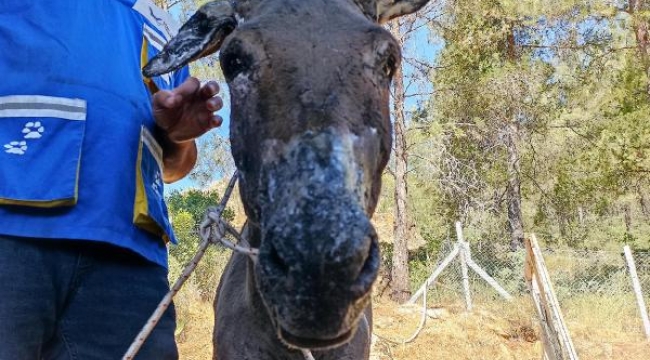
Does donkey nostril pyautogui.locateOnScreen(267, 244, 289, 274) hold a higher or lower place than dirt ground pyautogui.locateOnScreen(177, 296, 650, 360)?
higher

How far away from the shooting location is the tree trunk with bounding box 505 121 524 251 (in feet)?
64.9

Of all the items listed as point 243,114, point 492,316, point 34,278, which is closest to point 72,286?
point 34,278

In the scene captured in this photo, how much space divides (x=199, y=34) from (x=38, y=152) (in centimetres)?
82

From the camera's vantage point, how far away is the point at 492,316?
14.9 meters

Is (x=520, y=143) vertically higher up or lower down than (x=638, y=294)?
higher up

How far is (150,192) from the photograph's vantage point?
118 inches

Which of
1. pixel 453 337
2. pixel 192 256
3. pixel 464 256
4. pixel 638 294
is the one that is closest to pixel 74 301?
pixel 453 337

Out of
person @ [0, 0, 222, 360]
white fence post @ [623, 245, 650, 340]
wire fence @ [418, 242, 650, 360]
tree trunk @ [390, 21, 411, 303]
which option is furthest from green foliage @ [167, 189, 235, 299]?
person @ [0, 0, 222, 360]

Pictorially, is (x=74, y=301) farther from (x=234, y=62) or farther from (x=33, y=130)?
(x=234, y=62)

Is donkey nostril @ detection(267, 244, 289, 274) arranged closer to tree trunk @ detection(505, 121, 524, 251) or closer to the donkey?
the donkey

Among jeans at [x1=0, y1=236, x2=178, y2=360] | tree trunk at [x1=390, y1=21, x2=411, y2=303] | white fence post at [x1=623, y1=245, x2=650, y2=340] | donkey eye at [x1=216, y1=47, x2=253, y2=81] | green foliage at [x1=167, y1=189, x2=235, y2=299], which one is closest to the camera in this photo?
donkey eye at [x1=216, y1=47, x2=253, y2=81]

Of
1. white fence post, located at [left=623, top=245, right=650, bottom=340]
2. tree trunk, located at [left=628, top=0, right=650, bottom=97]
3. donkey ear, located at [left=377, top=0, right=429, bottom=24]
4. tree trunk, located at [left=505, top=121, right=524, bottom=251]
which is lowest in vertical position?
white fence post, located at [left=623, top=245, right=650, bottom=340]

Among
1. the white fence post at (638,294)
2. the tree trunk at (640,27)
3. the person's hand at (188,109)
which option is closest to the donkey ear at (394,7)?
the person's hand at (188,109)

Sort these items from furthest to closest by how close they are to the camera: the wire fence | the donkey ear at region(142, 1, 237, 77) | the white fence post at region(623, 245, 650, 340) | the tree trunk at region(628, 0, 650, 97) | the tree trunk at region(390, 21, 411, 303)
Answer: the tree trunk at region(390, 21, 411, 303) < the tree trunk at region(628, 0, 650, 97) < the white fence post at region(623, 245, 650, 340) < the wire fence < the donkey ear at region(142, 1, 237, 77)
